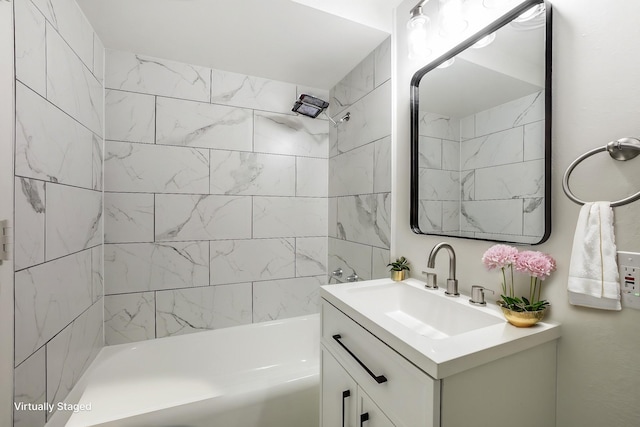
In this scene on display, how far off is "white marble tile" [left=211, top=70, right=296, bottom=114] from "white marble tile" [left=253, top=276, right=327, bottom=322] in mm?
1389

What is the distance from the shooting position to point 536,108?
874 mm

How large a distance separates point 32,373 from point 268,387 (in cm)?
92

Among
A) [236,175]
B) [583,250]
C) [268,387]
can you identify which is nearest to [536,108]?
[583,250]

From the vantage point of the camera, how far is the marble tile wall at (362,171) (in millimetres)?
1614

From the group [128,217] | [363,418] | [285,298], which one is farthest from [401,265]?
[128,217]

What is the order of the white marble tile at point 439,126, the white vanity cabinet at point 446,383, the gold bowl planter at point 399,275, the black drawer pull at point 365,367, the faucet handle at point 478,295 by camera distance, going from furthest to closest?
the gold bowl planter at point 399,275 → the white marble tile at point 439,126 → the faucet handle at point 478,295 → the black drawer pull at point 365,367 → the white vanity cabinet at point 446,383

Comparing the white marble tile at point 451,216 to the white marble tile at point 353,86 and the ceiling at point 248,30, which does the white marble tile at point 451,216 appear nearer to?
the white marble tile at point 353,86

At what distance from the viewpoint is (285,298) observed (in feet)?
7.09

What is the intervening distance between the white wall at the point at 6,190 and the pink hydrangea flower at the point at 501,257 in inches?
60.9

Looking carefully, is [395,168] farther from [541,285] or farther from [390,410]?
A: [390,410]

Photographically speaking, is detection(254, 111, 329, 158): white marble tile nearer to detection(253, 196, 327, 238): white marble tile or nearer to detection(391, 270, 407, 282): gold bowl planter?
detection(253, 196, 327, 238): white marble tile

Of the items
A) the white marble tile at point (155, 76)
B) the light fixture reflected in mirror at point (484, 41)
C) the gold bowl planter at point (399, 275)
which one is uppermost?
the white marble tile at point (155, 76)

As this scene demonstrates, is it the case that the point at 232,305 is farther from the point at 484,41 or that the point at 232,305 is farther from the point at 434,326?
the point at 484,41

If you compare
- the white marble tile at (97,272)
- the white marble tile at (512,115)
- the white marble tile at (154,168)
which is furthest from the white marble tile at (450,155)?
the white marble tile at (97,272)
